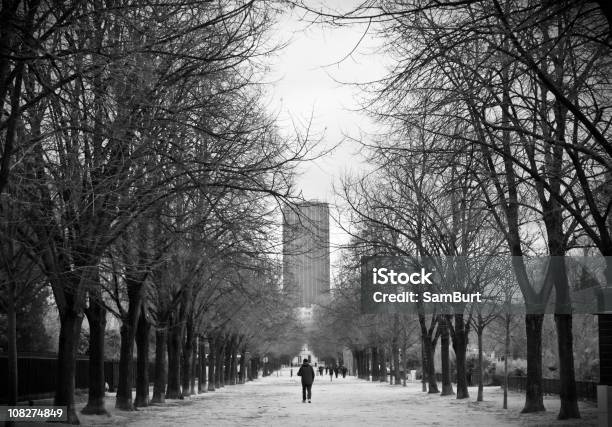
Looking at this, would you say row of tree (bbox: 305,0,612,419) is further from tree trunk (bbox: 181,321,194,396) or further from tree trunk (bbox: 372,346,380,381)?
tree trunk (bbox: 372,346,380,381)

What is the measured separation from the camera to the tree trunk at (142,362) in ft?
98.4

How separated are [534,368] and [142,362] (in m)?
13.7

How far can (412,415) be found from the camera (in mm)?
25797

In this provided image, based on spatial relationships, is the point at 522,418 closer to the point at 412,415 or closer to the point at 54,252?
the point at 412,415

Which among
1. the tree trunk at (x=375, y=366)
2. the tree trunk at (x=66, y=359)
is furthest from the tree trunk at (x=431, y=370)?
the tree trunk at (x=375, y=366)

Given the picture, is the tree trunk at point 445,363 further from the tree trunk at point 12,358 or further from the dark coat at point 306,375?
the tree trunk at point 12,358

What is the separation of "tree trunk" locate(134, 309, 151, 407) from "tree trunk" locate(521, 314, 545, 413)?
13.0 metres

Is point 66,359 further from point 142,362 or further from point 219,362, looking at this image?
point 219,362

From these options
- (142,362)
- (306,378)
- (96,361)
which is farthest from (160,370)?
(96,361)

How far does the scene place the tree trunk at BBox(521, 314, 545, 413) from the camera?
80.5 ft

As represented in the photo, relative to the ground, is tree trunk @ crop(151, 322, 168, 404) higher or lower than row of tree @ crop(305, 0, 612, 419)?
lower

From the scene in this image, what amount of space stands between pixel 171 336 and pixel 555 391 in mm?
16644

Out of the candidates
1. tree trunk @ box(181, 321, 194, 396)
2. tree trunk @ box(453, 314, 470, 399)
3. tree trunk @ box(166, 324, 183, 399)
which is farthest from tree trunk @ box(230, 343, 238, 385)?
tree trunk @ box(453, 314, 470, 399)

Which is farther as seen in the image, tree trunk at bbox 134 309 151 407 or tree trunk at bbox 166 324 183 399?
tree trunk at bbox 166 324 183 399
